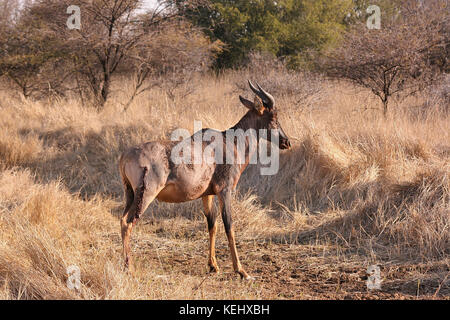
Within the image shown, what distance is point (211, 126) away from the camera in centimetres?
909

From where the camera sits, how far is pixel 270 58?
15.9 metres

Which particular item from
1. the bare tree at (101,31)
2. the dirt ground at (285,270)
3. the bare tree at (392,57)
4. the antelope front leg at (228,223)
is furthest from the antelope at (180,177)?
the bare tree at (101,31)

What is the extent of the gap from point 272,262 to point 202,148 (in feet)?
5.18

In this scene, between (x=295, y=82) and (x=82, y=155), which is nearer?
(x=82, y=155)

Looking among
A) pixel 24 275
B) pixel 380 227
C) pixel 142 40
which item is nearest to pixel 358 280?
pixel 380 227

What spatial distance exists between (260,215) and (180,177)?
2540 millimetres

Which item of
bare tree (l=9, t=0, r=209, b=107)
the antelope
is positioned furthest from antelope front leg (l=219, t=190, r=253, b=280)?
bare tree (l=9, t=0, r=209, b=107)

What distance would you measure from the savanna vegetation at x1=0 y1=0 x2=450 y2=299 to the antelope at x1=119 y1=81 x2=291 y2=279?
1.51ft

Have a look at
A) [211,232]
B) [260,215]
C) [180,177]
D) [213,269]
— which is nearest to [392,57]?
[260,215]

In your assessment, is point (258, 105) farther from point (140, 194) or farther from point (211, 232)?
point (140, 194)

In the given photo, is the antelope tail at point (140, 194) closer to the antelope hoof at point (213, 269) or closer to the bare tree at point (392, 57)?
the antelope hoof at point (213, 269)

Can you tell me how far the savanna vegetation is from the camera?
482 centimetres

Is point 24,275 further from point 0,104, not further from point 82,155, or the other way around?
point 0,104

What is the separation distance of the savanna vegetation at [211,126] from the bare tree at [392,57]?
5 centimetres
